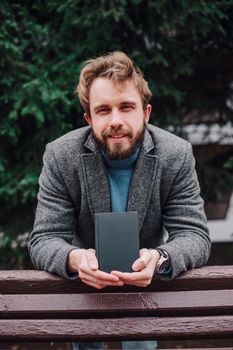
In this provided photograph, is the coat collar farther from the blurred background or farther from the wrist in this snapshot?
the blurred background

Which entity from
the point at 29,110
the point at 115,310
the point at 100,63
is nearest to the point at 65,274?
the point at 115,310

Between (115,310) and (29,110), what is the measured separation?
219 centimetres

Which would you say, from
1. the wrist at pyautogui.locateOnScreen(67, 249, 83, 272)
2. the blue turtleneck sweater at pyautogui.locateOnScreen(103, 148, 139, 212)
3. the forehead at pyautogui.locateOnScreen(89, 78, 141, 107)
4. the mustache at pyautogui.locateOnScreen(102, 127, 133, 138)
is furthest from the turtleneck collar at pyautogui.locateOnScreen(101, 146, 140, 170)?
the wrist at pyautogui.locateOnScreen(67, 249, 83, 272)

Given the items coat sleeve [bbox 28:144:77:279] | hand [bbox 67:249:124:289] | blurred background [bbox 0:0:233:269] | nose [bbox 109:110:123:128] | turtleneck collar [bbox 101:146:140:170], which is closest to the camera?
hand [bbox 67:249:124:289]

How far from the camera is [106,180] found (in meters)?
2.33

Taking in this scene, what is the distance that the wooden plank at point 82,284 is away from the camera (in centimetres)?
192

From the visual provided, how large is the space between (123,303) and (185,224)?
1.52 ft

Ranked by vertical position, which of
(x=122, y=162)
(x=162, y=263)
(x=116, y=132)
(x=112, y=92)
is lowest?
(x=162, y=263)

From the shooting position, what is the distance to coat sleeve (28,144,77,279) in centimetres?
199

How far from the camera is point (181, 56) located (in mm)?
4242

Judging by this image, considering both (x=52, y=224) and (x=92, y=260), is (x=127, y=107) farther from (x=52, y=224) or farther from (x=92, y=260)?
(x=92, y=260)

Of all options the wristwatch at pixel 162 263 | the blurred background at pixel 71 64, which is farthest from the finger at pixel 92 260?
the blurred background at pixel 71 64

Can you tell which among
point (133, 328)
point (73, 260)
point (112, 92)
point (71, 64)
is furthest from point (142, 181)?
point (71, 64)

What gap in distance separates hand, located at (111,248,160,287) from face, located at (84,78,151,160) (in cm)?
56
